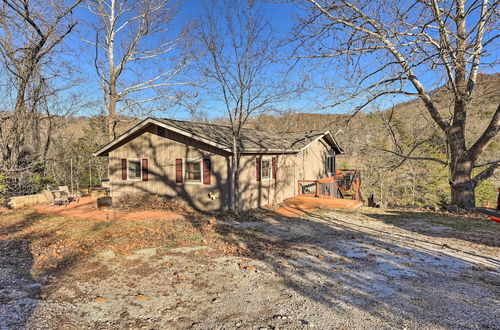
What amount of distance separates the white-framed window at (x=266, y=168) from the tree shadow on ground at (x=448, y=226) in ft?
15.9

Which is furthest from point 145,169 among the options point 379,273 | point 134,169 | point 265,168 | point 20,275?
point 379,273

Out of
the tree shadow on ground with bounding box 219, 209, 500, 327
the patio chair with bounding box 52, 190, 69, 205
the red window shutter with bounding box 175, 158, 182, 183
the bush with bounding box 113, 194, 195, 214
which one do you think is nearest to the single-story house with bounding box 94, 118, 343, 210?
the red window shutter with bounding box 175, 158, 182, 183

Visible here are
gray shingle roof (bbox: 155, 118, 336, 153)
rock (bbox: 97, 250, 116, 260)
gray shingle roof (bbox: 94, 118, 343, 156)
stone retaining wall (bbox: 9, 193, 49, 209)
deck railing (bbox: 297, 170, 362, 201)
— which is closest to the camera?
rock (bbox: 97, 250, 116, 260)

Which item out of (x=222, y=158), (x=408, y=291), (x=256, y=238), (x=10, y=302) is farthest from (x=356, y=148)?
(x=10, y=302)

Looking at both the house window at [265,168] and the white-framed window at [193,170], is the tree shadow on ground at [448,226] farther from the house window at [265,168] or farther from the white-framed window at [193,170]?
the white-framed window at [193,170]

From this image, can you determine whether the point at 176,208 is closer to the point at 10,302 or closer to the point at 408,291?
the point at 10,302

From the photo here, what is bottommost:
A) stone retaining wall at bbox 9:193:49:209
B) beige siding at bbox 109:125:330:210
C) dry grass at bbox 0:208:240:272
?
dry grass at bbox 0:208:240:272

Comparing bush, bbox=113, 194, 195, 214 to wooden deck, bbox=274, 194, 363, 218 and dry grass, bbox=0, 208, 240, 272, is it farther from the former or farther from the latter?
wooden deck, bbox=274, 194, 363, 218

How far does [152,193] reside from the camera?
14125 millimetres

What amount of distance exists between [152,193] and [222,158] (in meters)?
4.25

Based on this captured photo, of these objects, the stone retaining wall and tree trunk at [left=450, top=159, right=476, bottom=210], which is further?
the stone retaining wall

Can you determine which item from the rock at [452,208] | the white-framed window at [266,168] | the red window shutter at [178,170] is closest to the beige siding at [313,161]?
the white-framed window at [266,168]

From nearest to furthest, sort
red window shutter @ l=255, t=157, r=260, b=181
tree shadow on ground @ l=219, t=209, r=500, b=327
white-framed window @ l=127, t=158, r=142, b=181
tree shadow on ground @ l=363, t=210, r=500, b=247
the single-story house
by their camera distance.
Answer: tree shadow on ground @ l=219, t=209, r=500, b=327 → tree shadow on ground @ l=363, t=210, r=500, b=247 → the single-story house → red window shutter @ l=255, t=157, r=260, b=181 → white-framed window @ l=127, t=158, r=142, b=181

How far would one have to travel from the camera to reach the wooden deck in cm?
Result: 1305
